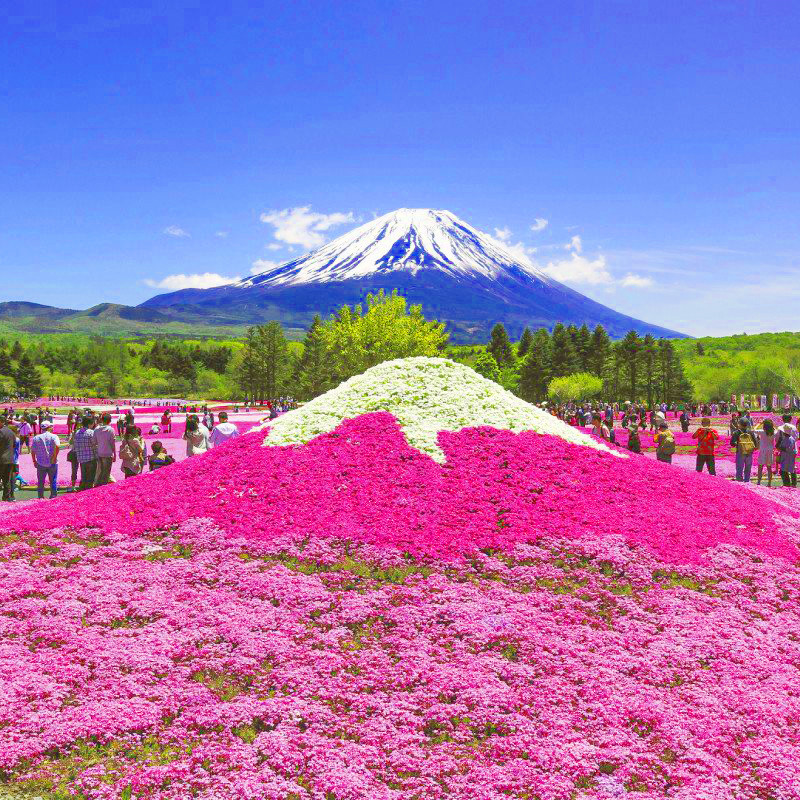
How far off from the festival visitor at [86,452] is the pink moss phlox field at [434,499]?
2.09m

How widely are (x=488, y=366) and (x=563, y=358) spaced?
19.5 m

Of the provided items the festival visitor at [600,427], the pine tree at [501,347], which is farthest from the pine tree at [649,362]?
the festival visitor at [600,427]

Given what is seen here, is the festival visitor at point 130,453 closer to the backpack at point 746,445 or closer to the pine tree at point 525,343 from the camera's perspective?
the backpack at point 746,445

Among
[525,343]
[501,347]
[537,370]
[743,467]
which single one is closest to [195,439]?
[743,467]

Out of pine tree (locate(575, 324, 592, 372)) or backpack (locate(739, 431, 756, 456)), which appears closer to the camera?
backpack (locate(739, 431, 756, 456))

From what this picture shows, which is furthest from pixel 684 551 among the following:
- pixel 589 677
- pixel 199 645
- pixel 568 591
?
pixel 199 645

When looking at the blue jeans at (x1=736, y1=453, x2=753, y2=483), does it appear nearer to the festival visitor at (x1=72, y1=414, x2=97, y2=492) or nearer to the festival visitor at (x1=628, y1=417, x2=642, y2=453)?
the festival visitor at (x1=628, y1=417, x2=642, y2=453)

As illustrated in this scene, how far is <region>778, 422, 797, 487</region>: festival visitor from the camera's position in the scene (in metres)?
18.1

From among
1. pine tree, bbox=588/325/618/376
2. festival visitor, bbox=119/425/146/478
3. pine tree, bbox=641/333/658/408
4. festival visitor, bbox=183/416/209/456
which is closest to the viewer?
festival visitor, bbox=119/425/146/478

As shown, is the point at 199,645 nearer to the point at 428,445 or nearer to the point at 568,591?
the point at 568,591

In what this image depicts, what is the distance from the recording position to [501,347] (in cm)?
10062

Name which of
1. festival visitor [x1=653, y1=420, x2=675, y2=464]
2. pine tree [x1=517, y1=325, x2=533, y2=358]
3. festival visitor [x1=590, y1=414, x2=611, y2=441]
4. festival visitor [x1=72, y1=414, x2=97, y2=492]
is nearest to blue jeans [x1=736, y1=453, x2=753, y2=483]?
festival visitor [x1=653, y1=420, x2=675, y2=464]

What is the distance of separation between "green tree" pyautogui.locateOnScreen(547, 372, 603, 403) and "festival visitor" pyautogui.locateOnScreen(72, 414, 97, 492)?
8039 cm

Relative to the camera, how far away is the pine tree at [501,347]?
9906cm
